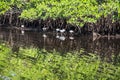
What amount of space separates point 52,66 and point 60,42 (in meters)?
11.0

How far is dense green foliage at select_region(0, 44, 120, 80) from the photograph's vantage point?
20.1 metres

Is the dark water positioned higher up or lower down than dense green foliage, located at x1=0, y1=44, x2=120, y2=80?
lower down

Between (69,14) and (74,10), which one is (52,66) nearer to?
(69,14)

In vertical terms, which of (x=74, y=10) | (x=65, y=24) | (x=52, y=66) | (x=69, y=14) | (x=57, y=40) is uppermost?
(x=74, y=10)

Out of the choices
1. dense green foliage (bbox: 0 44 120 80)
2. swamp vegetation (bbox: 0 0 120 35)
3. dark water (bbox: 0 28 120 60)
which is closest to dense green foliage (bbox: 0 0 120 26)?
swamp vegetation (bbox: 0 0 120 35)

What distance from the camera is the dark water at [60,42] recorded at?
3006 centimetres

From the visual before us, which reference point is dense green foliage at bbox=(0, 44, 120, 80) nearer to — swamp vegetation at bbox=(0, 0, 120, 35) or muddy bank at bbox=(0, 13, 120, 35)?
Result: swamp vegetation at bbox=(0, 0, 120, 35)

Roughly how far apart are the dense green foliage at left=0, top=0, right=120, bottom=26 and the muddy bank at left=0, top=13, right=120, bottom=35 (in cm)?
89

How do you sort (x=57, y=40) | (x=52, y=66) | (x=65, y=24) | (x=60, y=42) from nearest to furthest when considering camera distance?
1. (x=52, y=66)
2. (x=60, y=42)
3. (x=57, y=40)
4. (x=65, y=24)

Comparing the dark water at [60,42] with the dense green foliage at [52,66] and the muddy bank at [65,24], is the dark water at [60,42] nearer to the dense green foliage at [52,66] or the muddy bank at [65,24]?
the muddy bank at [65,24]

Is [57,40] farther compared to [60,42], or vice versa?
[57,40]

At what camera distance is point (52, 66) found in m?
22.7

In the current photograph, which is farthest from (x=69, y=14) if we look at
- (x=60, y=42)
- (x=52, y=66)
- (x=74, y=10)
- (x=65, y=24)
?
(x=52, y=66)

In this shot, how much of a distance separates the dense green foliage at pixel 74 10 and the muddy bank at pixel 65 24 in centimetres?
89
